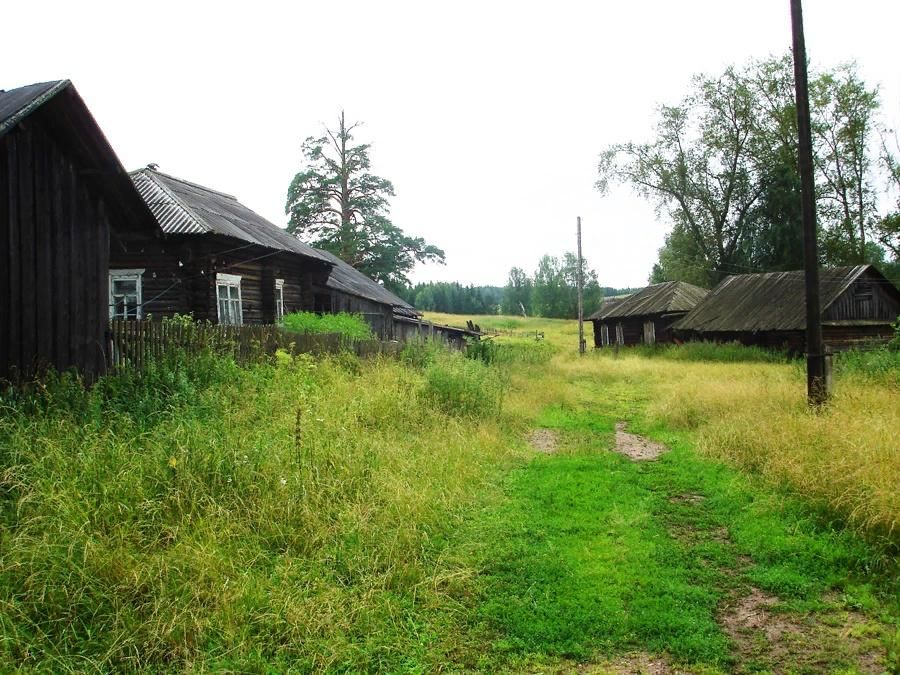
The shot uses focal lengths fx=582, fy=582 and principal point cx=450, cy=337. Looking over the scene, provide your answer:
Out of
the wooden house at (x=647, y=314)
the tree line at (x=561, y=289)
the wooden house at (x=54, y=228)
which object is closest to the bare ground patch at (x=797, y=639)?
the wooden house at (x=54, y=228)

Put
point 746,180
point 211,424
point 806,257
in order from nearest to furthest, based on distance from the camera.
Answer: point 211,424 < point 806,257 < point 746,180

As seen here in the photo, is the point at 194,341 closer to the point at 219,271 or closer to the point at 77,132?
the point at 77,132

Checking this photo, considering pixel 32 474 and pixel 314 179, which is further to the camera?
pixel 314 179

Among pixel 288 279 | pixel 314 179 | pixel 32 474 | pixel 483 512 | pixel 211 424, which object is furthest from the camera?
pixel 314 179

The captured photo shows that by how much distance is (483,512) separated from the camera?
546cm

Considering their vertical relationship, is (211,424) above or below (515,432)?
above

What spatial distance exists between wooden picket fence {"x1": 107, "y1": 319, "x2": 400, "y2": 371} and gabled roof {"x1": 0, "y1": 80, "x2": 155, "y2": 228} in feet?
6.64

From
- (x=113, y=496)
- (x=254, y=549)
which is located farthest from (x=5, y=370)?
(x=254, y=549)

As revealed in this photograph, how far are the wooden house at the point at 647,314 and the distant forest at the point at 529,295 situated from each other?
137 feet

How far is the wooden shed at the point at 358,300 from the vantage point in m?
24.3

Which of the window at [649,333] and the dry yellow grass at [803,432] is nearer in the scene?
the dry yellow grass at [803,432]

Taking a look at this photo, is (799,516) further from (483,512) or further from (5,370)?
(5,370)

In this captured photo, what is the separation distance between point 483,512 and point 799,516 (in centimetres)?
285

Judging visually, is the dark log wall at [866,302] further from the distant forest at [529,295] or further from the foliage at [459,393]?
the distant forest at [529,295]
